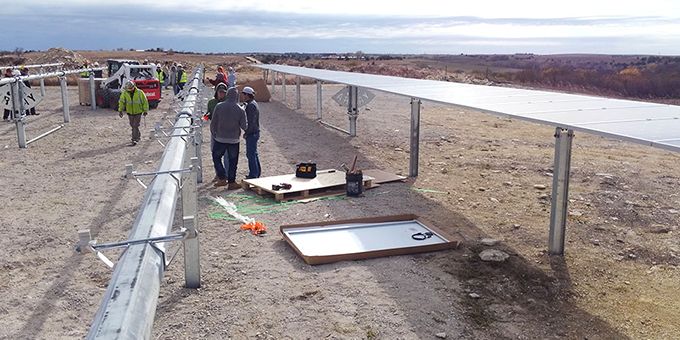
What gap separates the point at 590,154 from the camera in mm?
13891

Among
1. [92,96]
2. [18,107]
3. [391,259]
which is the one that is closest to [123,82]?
[92,96]

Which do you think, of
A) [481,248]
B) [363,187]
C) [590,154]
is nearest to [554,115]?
[481,248]

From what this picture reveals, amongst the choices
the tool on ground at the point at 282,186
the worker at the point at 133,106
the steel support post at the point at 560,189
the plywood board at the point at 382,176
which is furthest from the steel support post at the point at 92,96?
the steel support post at the point at 560,189

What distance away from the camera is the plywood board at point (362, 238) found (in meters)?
6.98

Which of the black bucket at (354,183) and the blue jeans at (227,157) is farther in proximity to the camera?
the blue jeans at (227,157)

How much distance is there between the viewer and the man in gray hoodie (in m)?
9.67

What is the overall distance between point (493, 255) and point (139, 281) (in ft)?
16.7

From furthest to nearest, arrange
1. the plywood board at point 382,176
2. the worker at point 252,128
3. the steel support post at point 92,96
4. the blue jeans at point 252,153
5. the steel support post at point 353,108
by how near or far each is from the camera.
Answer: the steel support post at point 92,96
the steel support post at point 353,108
the plywood board at point 382,176
the blue jeans at point 252,153
the worker at point 252,128

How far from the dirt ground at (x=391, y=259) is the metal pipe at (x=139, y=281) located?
5.37 feet

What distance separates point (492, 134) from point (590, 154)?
347cm

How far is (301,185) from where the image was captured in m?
9.92

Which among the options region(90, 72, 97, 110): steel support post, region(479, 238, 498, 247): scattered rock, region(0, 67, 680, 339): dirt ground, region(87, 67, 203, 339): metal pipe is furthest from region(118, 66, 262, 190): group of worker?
region(90, 72, 97, 110): steel support post

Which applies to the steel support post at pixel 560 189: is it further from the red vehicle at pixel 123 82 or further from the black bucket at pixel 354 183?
the red vehicle at pixel 123 82

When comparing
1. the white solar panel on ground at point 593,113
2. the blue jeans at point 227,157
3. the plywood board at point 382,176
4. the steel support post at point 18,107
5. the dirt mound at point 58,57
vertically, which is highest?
the dirt mound at point 58,57
